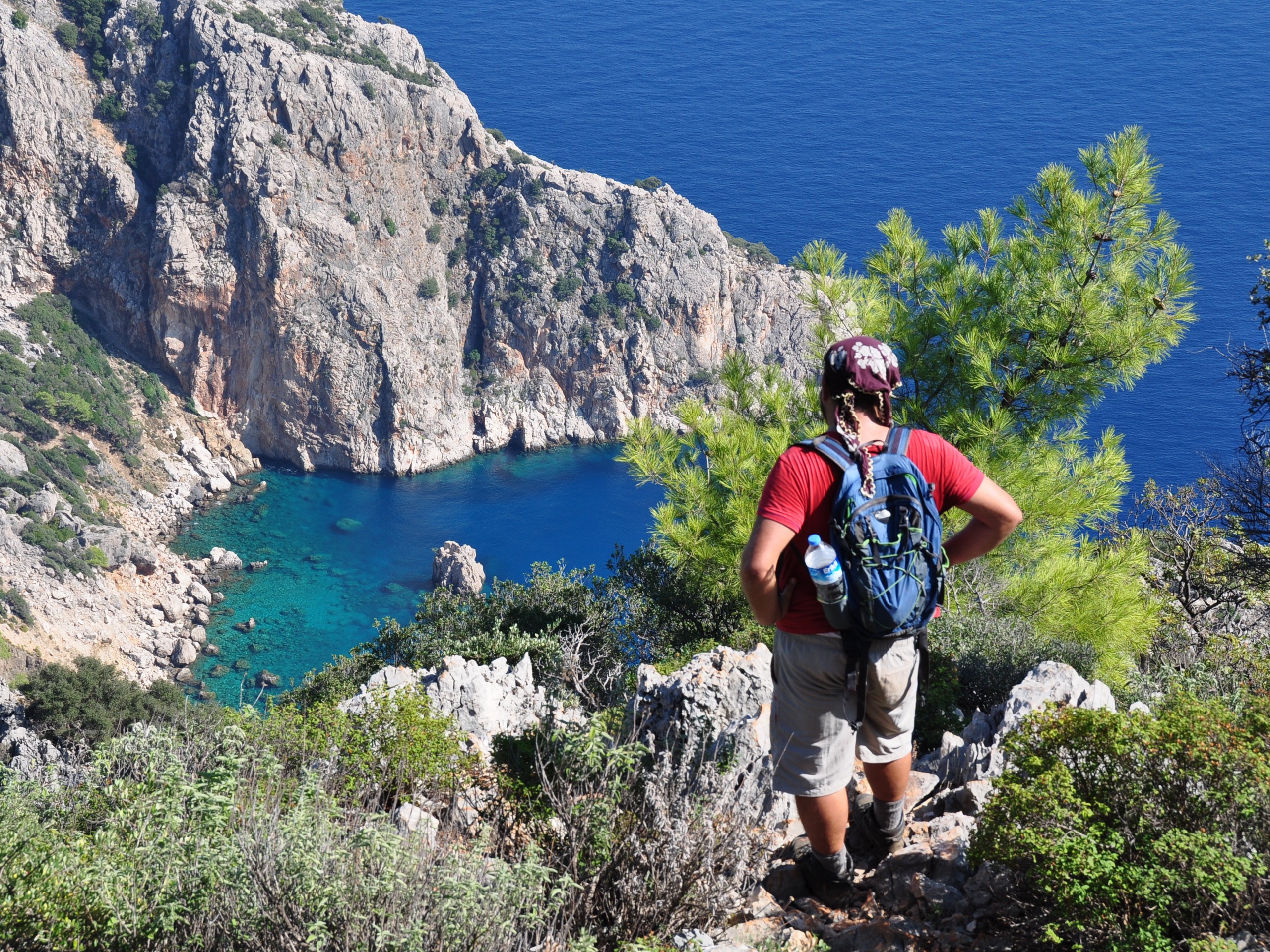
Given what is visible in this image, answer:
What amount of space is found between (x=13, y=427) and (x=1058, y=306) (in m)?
47.8

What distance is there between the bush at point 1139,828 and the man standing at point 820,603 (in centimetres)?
54

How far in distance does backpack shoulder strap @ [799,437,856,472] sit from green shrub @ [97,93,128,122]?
6178 centimetres

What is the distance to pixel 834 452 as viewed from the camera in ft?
10.7

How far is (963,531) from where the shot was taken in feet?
12.0

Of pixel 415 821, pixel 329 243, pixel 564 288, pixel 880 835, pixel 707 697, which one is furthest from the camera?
pixel 564 288

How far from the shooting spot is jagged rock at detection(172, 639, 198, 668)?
122ft

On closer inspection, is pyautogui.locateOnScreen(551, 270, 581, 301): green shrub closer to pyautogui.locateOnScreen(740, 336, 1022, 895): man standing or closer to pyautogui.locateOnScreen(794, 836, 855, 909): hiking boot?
pyautogui.locateOnScreen(794, 836, 855, 909): hiking boot

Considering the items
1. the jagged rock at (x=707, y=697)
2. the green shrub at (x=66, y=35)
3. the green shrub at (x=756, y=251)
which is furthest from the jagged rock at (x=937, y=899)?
the green shrub at (x=66, y=35)

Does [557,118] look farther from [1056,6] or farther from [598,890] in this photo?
[598,890]

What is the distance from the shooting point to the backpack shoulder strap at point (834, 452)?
325cm

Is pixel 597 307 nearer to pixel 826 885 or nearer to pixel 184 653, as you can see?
pixel 184 653

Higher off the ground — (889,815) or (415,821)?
(889,815)

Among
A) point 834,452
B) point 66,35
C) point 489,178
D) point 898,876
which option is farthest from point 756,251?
point 834,452

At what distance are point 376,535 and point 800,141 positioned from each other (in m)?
50.6
